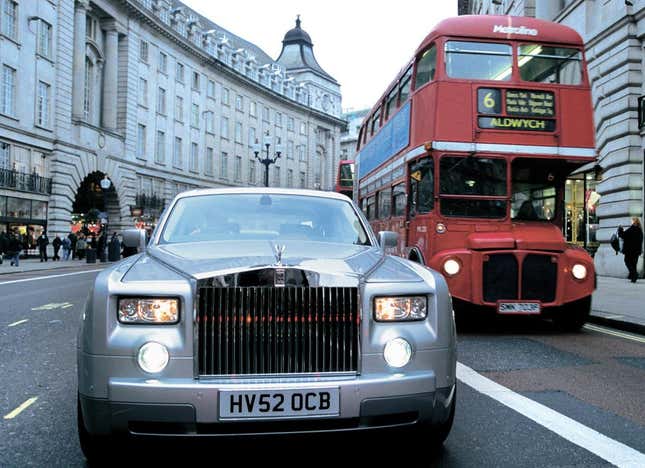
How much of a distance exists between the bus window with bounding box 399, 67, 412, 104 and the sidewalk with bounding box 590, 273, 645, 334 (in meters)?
4.53

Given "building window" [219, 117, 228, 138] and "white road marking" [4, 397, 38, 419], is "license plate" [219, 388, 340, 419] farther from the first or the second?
"building window" [219, 117, 228, 138]

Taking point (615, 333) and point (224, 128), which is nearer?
point (615, 333)

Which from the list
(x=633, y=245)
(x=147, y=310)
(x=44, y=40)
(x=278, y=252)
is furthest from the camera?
(x=44, y=40)

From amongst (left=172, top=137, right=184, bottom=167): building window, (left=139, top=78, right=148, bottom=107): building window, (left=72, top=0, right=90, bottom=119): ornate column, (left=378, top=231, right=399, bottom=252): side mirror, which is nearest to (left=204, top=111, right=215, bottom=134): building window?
(left=172, top=137, right=184, bottom=167): building window

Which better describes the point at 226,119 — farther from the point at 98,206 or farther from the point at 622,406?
the point at 622,406

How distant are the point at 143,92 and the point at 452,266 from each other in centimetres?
4563

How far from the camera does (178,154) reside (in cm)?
5634

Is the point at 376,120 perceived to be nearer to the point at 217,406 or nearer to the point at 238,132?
the point at 217,406

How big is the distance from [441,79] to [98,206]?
141 feet

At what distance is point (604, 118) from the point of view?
19.9 m

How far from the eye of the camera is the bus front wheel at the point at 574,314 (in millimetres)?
8719

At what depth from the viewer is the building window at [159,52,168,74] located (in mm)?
52656

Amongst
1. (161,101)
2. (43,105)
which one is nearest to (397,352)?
(43,105)

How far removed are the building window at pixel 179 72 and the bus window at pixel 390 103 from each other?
45.6 meters
